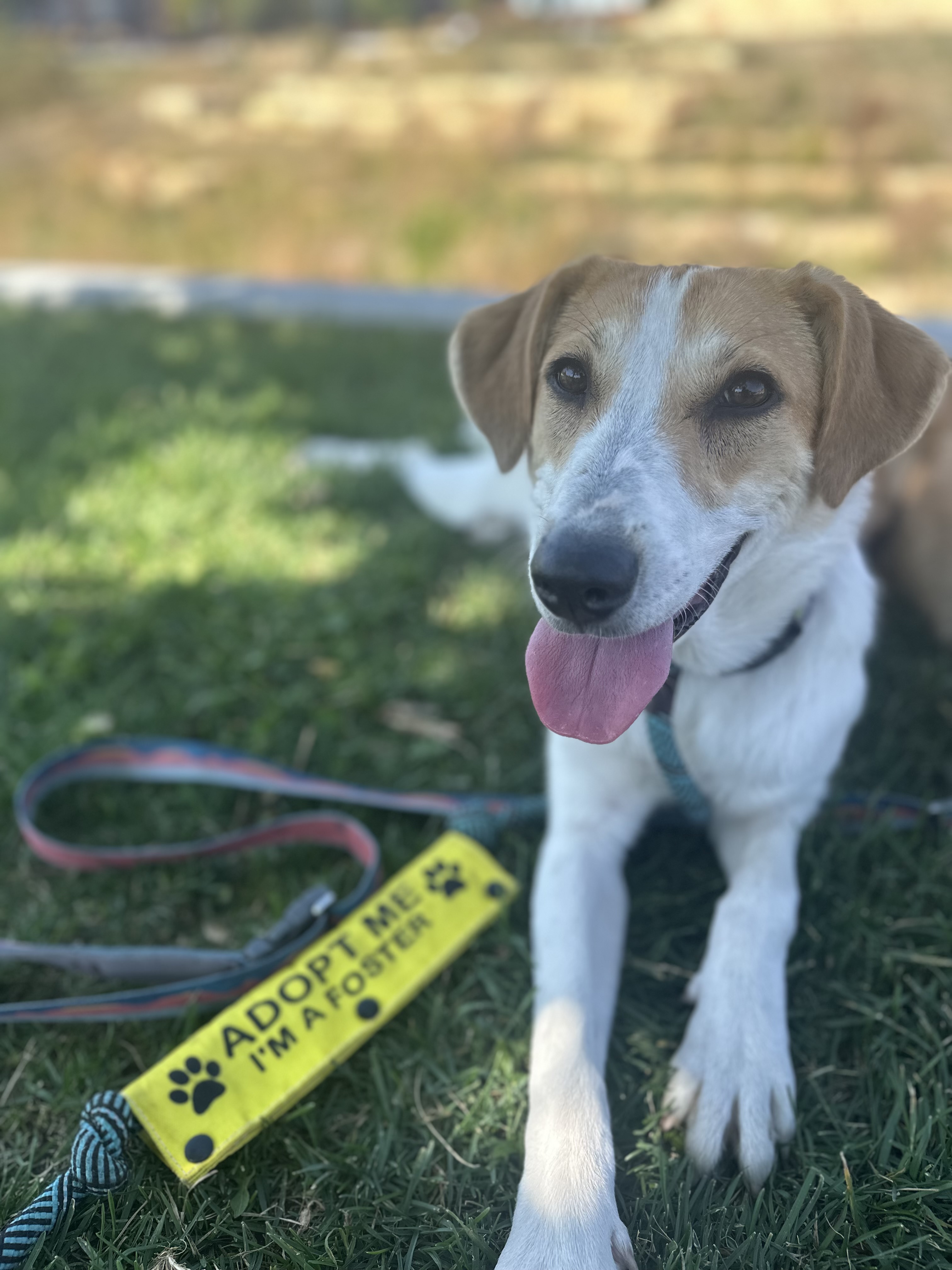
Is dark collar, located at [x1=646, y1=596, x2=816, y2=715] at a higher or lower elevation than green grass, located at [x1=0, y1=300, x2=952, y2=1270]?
higher

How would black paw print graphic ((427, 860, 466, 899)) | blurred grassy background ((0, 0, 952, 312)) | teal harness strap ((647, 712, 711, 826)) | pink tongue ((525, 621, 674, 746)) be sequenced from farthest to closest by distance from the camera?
blurred grassy background ((0, 0, 952, 312)), black paw print graphic ((427, 860, 466, 899)), teal harness strap ((647, 712, 711, 826)), pink tongue ((525, 621, 674, 746))

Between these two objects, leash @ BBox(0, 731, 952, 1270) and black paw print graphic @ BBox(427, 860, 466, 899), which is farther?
black paw print graphic @ BBox(427, 860, 466, 899)

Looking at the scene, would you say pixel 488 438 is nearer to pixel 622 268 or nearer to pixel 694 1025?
pixel 622 268

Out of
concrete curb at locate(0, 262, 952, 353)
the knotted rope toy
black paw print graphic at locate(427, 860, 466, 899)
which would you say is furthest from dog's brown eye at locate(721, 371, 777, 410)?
concrete curb at locate(0, 262, 952, 353)

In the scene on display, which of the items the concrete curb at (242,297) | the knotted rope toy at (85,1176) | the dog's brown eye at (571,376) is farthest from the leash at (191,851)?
the concrete curb at (242,297)

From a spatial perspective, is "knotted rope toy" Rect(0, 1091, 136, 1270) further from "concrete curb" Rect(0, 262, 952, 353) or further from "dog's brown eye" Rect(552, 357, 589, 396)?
"concrete curb" Rect(0, 262, 952, 353)

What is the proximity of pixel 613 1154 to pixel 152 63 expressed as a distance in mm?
18761

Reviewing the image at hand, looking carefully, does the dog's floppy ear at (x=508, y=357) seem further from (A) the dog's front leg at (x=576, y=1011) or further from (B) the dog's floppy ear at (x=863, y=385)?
(A) the dog's front leg at (x=576, y=1011)

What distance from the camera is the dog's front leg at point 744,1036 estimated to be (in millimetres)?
1896

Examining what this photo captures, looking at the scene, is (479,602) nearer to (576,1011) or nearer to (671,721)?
(671,721)

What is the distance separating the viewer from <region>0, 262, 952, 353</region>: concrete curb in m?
8.82

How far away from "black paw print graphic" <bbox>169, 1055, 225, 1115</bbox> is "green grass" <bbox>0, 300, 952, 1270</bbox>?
133mm

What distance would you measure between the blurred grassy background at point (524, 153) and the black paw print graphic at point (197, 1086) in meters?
8.57

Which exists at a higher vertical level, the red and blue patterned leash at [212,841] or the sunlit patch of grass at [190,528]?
the red and blue patterned leash at [212,841]
